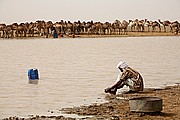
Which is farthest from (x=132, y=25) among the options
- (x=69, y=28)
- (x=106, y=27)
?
(x=69, y=28)

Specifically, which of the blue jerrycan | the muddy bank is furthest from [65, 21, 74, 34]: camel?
the muddy bank

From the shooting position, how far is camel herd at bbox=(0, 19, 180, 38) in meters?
70.8

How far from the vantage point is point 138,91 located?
12.4 m

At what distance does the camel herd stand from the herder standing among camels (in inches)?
2211

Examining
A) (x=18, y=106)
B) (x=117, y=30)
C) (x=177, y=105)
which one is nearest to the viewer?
(x=177, y=105)

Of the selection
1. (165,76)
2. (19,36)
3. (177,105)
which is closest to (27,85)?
(165,76)

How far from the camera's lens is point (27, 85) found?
14.7 meters

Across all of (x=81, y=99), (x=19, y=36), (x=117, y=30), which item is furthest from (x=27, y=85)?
(x=117, y=30)

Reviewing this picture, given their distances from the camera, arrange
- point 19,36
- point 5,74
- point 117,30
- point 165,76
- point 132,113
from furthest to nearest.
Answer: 1. point 117,30
2. point 19,36
3. point 5,74
4. point 165,76
5. point 132,113

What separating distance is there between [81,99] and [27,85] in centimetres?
330

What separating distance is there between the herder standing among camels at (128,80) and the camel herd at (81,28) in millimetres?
56150

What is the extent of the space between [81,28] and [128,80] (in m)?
61.5

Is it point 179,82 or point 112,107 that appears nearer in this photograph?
point 112,107

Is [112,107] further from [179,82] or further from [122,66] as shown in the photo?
[179,82]
